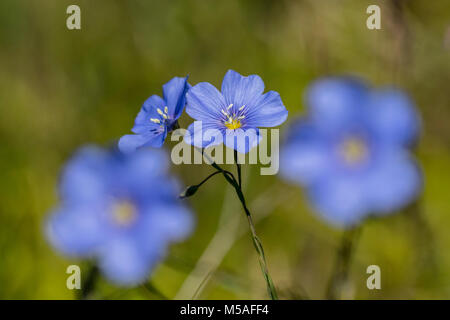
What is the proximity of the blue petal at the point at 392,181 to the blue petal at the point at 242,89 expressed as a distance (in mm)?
282

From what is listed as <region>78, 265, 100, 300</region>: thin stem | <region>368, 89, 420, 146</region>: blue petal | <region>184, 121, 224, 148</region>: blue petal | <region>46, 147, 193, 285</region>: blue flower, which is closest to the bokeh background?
<region>78, 265, 100, 300</region>: thin stem

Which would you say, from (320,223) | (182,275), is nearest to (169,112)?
(182,275)

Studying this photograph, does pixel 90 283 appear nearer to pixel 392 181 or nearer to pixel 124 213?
pixel 124 213

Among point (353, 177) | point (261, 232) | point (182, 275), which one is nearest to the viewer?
point (353, 177)

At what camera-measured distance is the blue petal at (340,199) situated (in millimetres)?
797

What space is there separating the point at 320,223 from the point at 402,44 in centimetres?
72

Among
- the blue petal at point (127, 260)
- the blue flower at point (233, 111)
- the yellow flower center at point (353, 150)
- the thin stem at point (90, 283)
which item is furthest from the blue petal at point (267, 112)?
the thin stem at point (90, 283)

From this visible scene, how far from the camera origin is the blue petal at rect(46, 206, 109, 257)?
36.7 inches

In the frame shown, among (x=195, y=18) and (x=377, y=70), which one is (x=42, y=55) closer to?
(x=195, y=18)

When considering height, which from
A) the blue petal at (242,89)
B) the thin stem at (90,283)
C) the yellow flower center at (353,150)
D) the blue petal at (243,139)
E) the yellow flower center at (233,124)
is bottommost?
the thin stem at (90,283)

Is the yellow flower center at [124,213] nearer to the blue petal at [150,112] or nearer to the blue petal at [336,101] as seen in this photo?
the blue petal at [150,112]

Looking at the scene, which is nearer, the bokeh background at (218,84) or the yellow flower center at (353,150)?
the yellow flower center at (353,150)

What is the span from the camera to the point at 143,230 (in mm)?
953

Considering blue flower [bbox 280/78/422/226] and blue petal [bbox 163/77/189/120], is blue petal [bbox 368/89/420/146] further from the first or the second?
blue petal [bbox 163/77/189/120]
